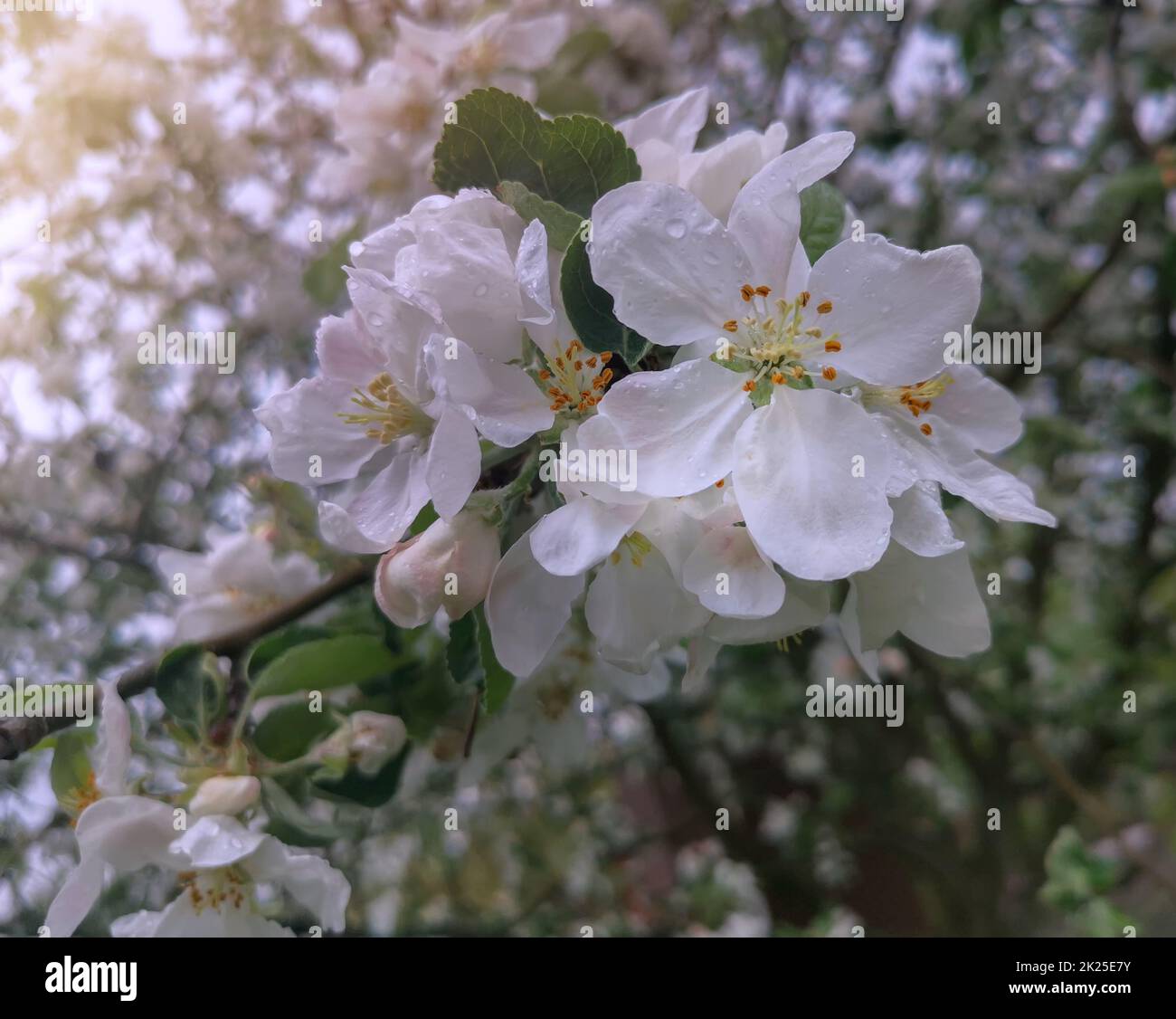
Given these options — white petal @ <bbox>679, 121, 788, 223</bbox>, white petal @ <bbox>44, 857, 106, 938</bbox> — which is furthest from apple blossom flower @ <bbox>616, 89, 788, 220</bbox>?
white petal @ <bbox>44, 857, 106, 938</bbox>

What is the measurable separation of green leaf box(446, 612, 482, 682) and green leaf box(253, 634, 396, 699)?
11 cm

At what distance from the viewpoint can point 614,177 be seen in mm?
677

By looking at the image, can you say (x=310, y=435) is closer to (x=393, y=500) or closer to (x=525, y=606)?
(x=393, y=500)

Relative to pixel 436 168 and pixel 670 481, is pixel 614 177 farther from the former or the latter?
pixel 670 481

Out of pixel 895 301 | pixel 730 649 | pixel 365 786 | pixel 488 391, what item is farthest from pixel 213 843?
pixel 730 649

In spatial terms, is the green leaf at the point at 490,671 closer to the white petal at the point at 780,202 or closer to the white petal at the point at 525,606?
the white petal at the point at 525,606

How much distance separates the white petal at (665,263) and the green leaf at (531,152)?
0.10 metres

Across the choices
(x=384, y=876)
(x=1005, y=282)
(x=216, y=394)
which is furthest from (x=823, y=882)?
(x=216, y=394)

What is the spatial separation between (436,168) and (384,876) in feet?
5.70

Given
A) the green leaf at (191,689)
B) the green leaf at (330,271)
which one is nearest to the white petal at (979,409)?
the green leaf at (191,689)

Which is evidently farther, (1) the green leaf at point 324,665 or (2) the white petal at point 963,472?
(1) the green leaf at point 324,665

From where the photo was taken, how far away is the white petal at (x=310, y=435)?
0.67m

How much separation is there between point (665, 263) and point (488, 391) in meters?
0.14

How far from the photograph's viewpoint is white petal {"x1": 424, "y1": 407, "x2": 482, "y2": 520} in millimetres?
564
